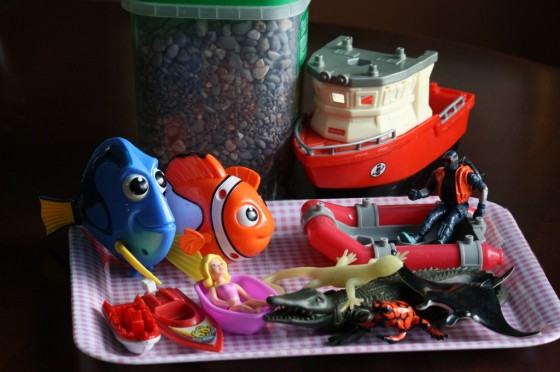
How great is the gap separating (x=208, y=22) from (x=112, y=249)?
0.28 m

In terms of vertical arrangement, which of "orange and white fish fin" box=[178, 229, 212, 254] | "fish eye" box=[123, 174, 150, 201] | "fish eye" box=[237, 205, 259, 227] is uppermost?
"fish eye" box=[123, 174, 150, 201]

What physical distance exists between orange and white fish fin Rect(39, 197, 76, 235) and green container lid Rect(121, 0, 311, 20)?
0.23 metres

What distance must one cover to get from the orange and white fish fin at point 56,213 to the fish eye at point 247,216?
0.57 ft

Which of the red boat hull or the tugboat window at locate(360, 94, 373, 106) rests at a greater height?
the tugboat window at locate(360, 94, 373, 106)

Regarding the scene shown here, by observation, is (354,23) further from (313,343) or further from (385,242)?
(313,343)

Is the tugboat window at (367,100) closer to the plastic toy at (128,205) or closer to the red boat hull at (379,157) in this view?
the red boat hull at (379,157)

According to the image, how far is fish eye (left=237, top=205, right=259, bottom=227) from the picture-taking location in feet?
3.32

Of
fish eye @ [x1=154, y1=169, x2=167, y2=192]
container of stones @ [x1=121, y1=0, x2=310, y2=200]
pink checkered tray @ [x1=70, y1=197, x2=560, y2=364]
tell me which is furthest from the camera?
container of stones @ [x1=121, y1=0, x2=310, y2=200]

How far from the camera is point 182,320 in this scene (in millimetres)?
914

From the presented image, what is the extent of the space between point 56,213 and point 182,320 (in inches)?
8.2

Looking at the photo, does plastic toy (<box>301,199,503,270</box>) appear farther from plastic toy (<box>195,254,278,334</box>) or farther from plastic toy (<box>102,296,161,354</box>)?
plastic toy (<box>102,296,161,354</box>)

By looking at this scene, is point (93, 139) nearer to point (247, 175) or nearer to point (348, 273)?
point (247, 175)

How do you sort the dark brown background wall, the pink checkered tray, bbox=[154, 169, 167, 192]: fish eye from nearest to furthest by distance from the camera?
1. the pink checkered tray
2. bbox=[154, 169, 167, 192]: fish eye
3. the dark brown background wall

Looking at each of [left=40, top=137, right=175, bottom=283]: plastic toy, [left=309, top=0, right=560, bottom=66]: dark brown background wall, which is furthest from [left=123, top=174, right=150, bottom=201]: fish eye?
[left=309, top=0, right=560, bottom=66]: dark brown background wall
